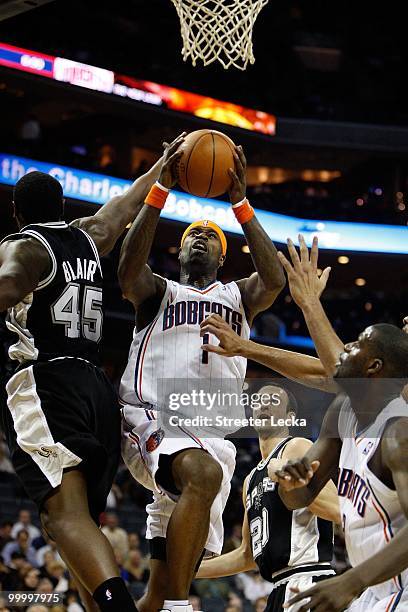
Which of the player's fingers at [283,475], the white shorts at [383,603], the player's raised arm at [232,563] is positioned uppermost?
the player's fingers at [283,475]

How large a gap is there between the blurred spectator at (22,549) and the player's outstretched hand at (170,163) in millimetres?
7100

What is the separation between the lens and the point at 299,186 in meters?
26.3

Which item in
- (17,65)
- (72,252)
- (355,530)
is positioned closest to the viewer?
(355,530)

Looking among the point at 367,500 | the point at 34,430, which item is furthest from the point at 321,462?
the point at 34,430

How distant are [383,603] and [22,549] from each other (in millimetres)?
8287

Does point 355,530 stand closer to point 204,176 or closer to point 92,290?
point 92,290

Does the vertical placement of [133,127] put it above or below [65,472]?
above

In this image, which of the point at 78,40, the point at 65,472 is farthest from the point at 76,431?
the point at 78,40

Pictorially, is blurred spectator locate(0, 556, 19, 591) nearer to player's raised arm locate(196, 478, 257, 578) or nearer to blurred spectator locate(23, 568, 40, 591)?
blurred spectator locate(23, 568, 40, 591)

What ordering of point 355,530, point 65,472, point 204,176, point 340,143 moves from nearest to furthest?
point 355,530
point 65,472
point 204,176
point 340,143

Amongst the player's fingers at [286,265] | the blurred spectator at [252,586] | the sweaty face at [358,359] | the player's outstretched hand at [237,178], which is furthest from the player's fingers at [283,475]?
the blurred spectator at [252,586]

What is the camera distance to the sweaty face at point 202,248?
575cm

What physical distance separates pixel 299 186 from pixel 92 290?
21.7 m

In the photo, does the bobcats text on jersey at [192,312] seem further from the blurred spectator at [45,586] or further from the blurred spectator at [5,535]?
the blurred spectator at [5,535]
